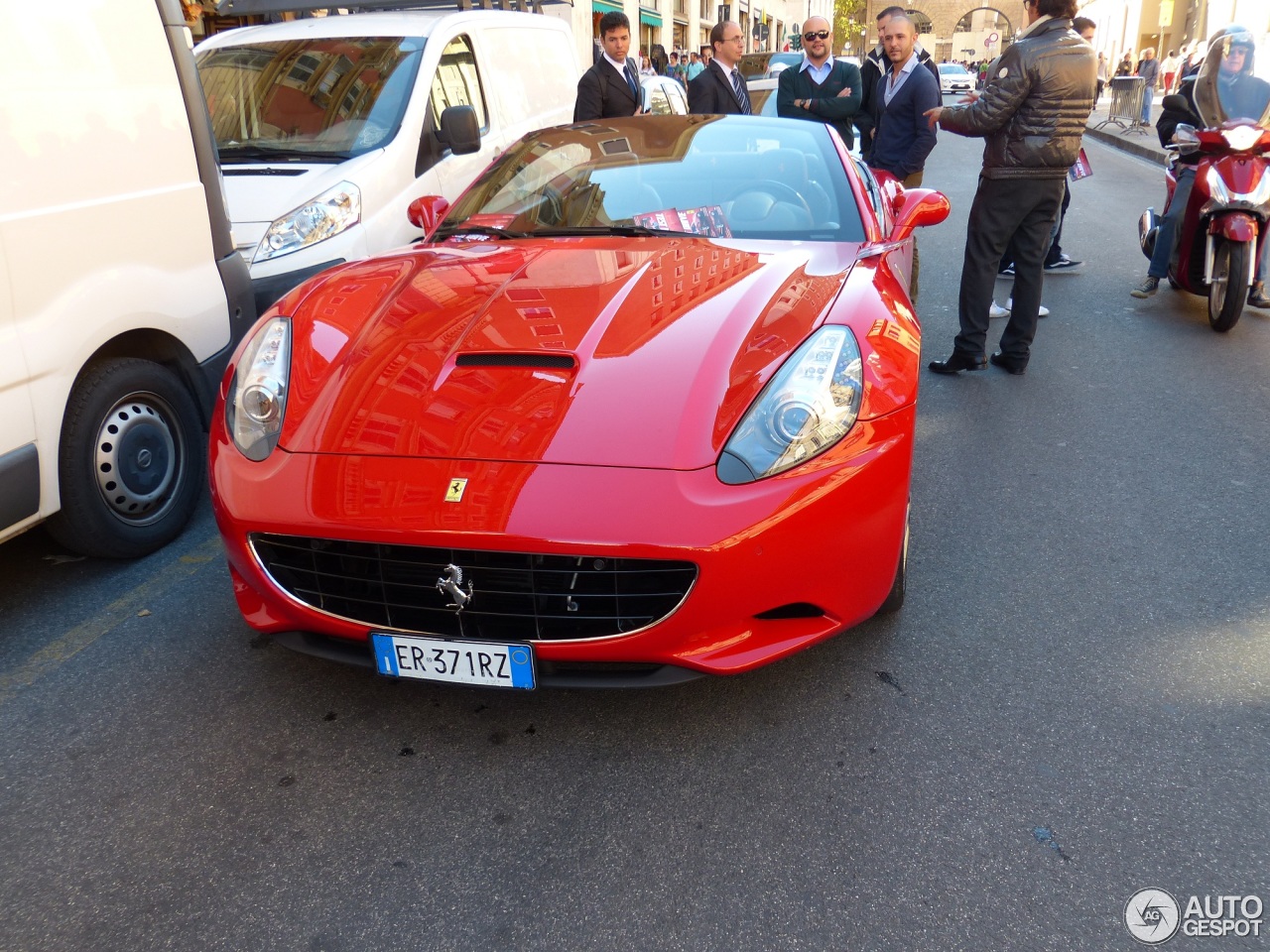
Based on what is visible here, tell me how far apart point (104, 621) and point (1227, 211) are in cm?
598

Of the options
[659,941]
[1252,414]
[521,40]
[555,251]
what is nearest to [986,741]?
[659,941]

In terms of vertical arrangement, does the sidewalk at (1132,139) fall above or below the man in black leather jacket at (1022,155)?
below

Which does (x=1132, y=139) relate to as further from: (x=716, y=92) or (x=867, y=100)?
(x=716, y=92)

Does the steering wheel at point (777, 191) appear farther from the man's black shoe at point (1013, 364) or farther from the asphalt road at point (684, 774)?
the man's black shoe at point (1013, 364)

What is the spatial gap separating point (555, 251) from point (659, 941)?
6.96ft

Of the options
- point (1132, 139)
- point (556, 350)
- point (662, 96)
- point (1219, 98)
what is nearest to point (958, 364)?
point (1219, 98)

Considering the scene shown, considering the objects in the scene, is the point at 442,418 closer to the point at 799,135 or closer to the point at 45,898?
the point at 45,898

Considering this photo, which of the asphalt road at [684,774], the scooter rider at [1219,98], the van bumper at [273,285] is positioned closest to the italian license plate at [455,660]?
the asphalt road at [684,774]

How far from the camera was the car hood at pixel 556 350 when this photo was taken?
7.75 ft

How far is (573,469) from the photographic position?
7.43 ft

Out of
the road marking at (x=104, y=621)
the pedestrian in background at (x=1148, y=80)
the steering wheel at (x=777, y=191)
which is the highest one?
the steering wheel at (x=777, y=191)

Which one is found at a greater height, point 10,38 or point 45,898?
point 10,38

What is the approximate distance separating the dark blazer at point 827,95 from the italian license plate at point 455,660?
5884mm

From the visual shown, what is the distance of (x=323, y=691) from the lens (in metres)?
2.67
